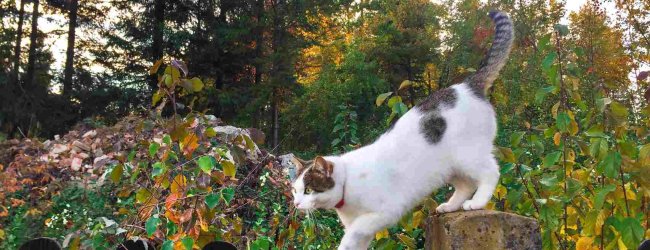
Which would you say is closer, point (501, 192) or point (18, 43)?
point (501, 192)

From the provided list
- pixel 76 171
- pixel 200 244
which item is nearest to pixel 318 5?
pixel 76 171

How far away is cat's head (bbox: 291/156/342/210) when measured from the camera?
1721mm

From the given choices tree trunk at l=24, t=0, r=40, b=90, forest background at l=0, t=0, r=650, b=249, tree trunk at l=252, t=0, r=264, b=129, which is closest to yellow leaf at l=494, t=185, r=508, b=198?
forest background at l=0, t=0, r=650, b=249

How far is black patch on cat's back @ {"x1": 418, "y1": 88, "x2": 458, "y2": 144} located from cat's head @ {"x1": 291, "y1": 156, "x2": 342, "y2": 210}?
0.96 feet

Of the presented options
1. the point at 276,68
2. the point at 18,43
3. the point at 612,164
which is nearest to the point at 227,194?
the point at 612,164

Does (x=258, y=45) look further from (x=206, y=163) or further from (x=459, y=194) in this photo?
(x=459, y=194)

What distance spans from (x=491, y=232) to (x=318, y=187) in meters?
0.49

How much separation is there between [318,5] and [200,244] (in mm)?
12622

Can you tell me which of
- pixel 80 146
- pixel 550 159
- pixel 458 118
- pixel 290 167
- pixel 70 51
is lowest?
pixel 80 146

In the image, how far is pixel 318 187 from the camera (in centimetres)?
175

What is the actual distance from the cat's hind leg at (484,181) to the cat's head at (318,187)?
401mm

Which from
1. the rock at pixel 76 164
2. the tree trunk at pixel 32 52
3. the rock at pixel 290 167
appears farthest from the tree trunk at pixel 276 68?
the rock at pixel 290 167

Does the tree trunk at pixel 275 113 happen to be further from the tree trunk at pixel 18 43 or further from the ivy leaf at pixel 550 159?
the ivy leaf at pixel 550 159

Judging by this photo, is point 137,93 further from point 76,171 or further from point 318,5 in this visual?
point 76,171
